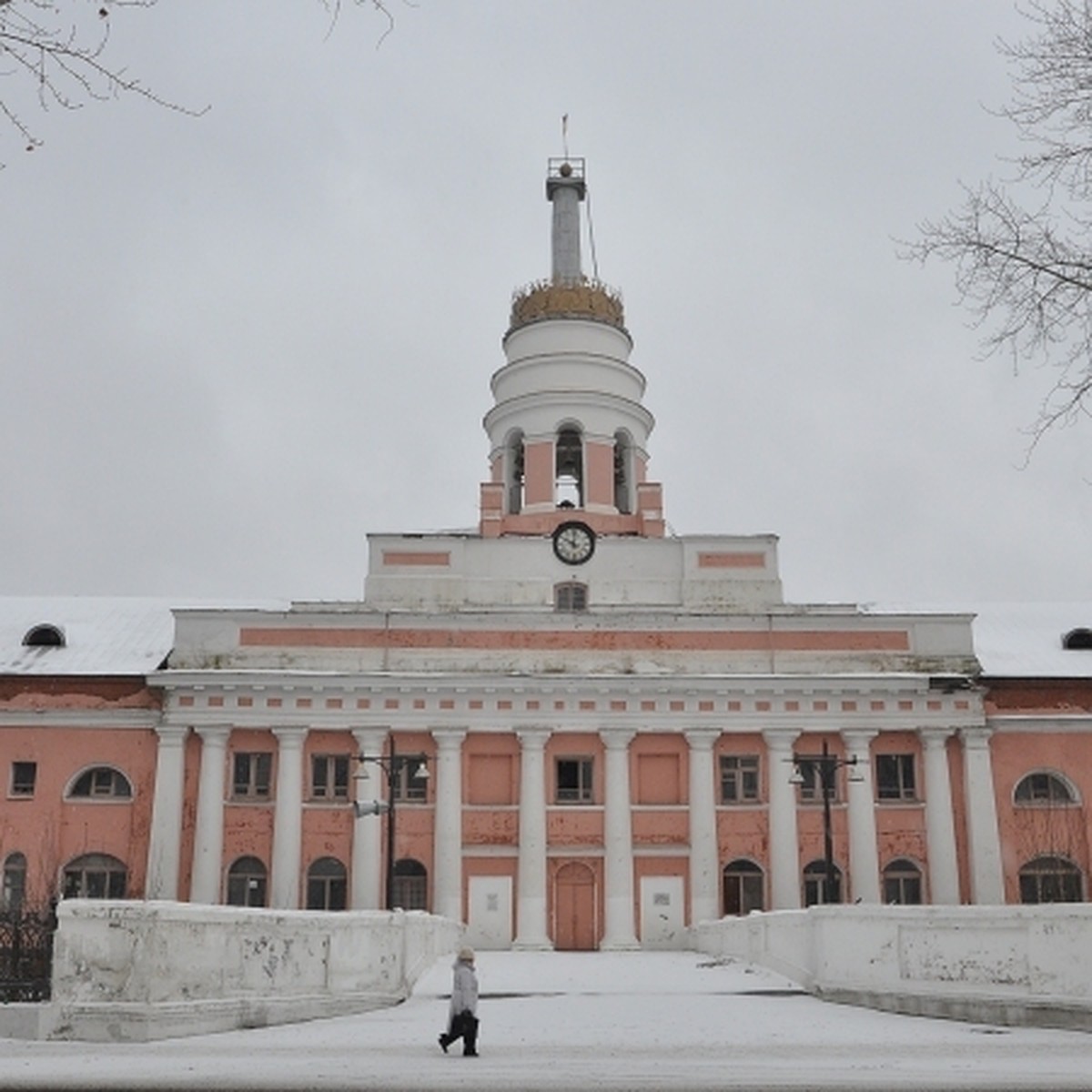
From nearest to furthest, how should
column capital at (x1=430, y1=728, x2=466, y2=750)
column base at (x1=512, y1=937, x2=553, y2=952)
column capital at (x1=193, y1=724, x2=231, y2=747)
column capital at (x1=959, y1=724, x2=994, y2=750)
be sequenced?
column base at (x1=512, y1=937, x2=553, y2=952) → column capital at (x1=193, y1=724, x2=231, y2=747) → column capital at (x1=430, y1=728, x2=466, y2=750) → column capital at (x1=959, y1=724, x2=994, y2=750)

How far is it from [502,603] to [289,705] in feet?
20.4

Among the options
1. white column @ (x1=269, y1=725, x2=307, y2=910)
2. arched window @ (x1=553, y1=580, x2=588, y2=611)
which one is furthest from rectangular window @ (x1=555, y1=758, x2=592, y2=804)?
white column @ (x1=269, y1=725, x2=307, y2=910)

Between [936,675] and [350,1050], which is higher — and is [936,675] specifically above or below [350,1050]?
above

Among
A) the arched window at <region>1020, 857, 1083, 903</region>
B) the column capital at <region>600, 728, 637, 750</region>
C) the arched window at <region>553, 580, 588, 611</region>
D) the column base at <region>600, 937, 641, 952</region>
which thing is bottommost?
the column base at <region>600, 937, 641, 952</region>

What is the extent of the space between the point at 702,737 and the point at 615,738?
2.26m

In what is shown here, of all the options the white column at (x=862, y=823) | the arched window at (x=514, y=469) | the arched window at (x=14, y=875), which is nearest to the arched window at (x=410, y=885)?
the arched window at (x=14, y=875)

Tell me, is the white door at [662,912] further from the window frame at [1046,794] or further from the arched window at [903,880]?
the window frame at [1046,794]

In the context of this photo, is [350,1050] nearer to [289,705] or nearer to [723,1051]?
[723,1051]

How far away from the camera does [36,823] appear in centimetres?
3459

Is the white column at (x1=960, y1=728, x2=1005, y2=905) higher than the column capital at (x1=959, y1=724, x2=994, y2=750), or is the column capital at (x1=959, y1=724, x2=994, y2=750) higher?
the column capital at (x1=959, y1=724, x2=994, y2=750)

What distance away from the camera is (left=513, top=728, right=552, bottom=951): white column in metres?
33.8

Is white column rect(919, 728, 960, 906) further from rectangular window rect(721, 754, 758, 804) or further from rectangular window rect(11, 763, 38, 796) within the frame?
rectangular window rect(11, 763, 38, 796)

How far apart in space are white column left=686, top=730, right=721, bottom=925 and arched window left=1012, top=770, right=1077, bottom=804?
26.9ft

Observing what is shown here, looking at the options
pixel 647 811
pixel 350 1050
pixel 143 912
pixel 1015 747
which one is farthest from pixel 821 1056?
pixel 1015 747
